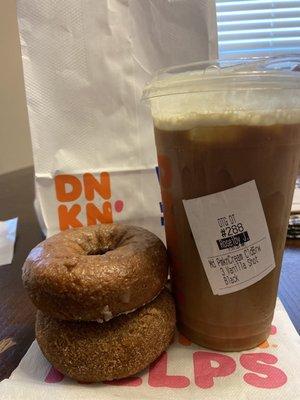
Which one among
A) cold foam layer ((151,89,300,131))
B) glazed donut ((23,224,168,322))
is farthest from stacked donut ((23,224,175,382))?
cold foam layer ((151,89,300,131))

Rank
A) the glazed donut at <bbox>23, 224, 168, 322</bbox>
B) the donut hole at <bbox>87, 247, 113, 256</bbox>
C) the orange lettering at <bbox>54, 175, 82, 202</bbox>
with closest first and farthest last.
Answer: the glazed donut at <bbox>23, 224, 168, 322</bbox>
the donut hole at <bbox>87, 247, 113, 256</bbox>
the orange lettering at <bbox>54, 175, 82, 202</bbox>

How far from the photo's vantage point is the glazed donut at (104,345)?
0.47 metres

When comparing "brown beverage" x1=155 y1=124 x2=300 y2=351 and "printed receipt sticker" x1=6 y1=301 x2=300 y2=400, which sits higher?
"brown beverage" x1=155 y1=124 x2=300 y2=351

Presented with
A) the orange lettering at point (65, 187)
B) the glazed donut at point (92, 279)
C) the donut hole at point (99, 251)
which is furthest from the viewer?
the orange lettering at point (65, 187)

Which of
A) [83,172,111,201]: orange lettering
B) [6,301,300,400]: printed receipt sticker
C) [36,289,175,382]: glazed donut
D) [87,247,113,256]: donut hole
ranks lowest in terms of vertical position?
[6,301,300,400]: printed receipt sticker

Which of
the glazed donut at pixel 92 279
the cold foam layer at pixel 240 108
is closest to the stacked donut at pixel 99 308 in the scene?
the glazed donut at pixel 92 279

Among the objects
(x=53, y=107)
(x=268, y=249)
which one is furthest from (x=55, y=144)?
(x=268, y=249)

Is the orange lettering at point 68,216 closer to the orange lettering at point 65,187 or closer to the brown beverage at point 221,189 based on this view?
the orange lettering at point 65,187

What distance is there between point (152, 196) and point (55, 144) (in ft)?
0.67

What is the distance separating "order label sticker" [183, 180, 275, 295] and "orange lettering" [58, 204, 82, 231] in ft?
0.98

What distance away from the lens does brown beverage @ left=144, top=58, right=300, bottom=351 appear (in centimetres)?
46

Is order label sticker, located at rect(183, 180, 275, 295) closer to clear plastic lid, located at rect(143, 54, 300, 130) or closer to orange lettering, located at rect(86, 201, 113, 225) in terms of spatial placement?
clear plastic lid, located at rect(143, 54, 300, 130)

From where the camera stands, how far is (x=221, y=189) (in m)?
0.48

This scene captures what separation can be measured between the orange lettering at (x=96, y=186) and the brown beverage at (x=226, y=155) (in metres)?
0.21
